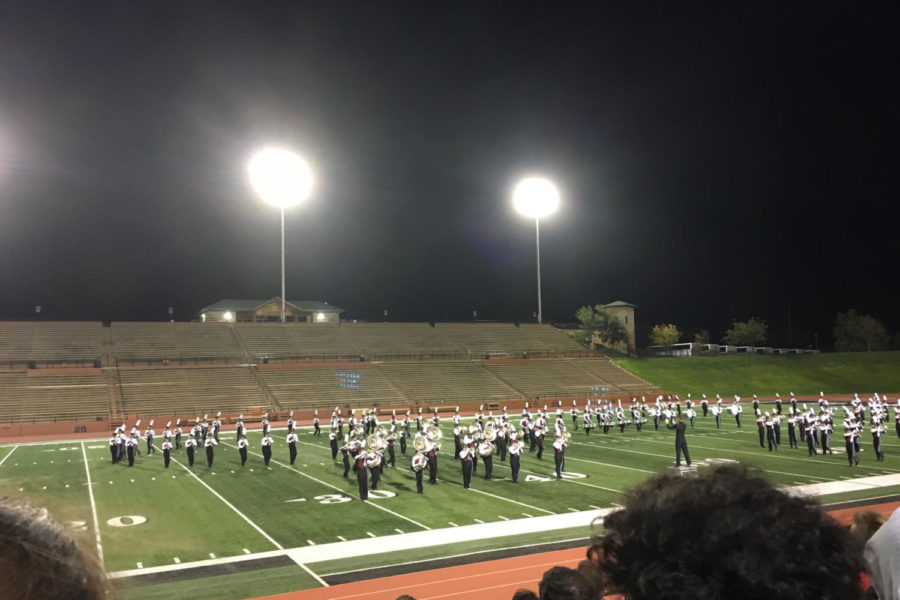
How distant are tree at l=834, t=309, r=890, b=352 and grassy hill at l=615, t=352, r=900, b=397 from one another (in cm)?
741

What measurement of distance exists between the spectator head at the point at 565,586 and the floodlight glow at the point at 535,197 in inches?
2101

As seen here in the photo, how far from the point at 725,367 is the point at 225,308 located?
45.0m

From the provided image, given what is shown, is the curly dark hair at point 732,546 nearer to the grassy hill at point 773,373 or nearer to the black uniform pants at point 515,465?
the black uniform pants at point 515,465

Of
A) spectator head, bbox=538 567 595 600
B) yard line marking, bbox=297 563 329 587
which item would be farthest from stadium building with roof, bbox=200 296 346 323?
spectator head, bbox=538 567 595 600

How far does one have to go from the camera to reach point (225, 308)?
2462 inches

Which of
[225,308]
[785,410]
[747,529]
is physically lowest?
[785,410]

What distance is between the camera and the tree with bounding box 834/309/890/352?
56.5 m

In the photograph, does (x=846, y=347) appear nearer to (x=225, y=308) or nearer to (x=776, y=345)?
(x=776, y=345)

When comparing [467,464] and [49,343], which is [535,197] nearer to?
[49,343]

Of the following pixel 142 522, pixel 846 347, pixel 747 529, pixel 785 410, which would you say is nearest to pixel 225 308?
pixel 785 410

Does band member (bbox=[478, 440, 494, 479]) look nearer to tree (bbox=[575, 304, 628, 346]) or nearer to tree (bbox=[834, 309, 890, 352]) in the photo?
tree (bbox=[575, 304, 628, 346])

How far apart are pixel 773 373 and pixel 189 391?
131 feet

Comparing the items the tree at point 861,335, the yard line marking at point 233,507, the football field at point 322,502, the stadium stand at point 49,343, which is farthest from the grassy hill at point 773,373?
the stadium stand at point 49,343

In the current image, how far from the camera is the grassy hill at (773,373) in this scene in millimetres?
44438
